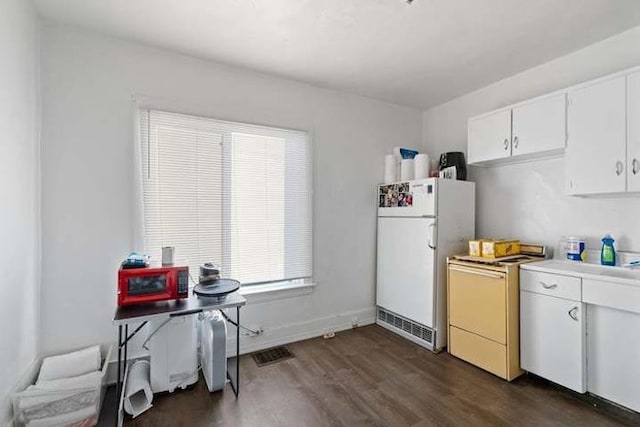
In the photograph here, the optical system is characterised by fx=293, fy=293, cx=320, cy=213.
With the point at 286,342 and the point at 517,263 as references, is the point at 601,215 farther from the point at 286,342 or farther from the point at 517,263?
the point at 286,342

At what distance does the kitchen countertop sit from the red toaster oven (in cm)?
261

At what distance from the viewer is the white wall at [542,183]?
2.25 meters

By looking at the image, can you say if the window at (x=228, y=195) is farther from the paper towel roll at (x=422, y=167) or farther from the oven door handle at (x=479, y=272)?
the oven door handle at (x=479, y=272)

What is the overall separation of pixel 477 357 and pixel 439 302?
0.53 m

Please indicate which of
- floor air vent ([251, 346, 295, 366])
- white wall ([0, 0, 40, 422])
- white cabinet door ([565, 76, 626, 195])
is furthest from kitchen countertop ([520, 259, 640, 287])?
white wall ([0, 0, 40, 422])

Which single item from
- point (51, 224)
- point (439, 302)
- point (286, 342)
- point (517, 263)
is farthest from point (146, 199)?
point (517, 263)

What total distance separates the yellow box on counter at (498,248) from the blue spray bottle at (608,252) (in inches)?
23.2

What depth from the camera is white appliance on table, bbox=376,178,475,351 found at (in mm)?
2822

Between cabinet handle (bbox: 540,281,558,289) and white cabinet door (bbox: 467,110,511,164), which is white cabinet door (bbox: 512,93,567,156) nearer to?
white cabinet door (bbox: 467,110,511,164)

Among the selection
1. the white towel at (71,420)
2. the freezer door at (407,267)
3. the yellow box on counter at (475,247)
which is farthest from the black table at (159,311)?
the yellow box on counter at (475,247)

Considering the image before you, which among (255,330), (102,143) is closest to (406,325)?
(255,330)

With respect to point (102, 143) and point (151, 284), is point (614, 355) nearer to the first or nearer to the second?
point (151, 284)

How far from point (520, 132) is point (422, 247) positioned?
4.37 ft

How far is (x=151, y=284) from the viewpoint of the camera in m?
1.98
